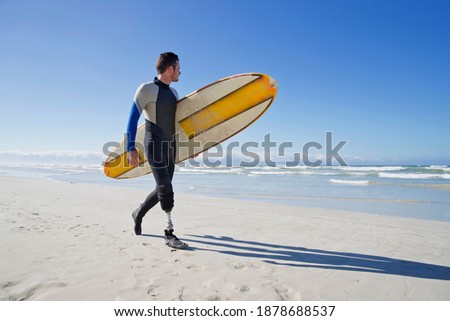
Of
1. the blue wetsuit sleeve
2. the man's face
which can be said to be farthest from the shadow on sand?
the man's face

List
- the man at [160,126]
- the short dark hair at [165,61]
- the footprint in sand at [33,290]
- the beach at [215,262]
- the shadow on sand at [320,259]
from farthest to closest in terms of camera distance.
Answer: the short dark hair at [165,61] < the man at [160,126] < the shadow on sand at [320,259] < the beach at [215,262] < the footprint in sand at [33,290]

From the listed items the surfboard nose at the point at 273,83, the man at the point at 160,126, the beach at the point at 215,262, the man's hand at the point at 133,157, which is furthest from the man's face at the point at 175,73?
the beach at the point at 215,262

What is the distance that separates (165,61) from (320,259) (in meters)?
2.81

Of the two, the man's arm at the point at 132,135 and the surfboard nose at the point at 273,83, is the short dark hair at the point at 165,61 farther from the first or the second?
the surfboard nose at the point at 273,83

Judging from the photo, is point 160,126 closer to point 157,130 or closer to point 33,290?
point 157,130

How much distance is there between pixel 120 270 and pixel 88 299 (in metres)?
0.45

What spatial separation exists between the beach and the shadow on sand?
0.01m

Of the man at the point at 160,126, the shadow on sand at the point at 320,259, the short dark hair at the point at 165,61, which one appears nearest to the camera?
the shadow on sand at the point at 320,259

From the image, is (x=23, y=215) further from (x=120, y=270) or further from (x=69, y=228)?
(x=120, y=270)

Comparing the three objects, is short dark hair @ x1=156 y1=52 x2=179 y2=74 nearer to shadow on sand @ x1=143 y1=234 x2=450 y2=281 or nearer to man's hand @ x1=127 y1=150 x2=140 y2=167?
man's hand @ x1=127 y1=150 x2=140 y2=167

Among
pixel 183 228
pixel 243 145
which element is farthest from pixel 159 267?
pixel 243 145

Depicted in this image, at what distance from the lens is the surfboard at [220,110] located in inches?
165

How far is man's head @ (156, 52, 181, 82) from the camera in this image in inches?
127

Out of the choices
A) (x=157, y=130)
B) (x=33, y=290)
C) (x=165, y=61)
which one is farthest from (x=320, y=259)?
(x=165, y=61)
